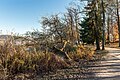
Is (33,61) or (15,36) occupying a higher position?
(15,36)

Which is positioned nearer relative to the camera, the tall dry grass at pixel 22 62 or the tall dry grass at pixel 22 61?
the tall dry grass at pixel 22 62

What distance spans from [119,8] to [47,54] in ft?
123

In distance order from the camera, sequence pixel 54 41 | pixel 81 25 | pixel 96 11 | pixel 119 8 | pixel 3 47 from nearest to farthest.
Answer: pixel 3 47
pixel 54 41
pixel 96 11
pixel 119 8
pixel 81 25

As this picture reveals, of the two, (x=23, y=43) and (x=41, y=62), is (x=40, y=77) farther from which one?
(x=23, y=43)

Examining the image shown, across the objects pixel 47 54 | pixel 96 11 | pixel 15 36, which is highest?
pixel 96 11

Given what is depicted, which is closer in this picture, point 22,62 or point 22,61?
point 22,62

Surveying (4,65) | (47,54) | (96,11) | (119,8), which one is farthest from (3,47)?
(119,8)

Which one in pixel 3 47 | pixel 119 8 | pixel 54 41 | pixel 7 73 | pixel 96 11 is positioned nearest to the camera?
pixel 7 73

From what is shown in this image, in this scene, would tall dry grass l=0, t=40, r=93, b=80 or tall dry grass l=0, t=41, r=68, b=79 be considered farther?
tall dry grass l=0, t=41, r=68, b=79

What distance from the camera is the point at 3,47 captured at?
13.5 metres

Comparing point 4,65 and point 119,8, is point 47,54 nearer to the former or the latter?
point 4,65

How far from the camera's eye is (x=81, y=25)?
5403 centimetres

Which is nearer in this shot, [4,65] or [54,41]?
[4,65]

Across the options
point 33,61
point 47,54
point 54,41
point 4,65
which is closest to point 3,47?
point 4,65
